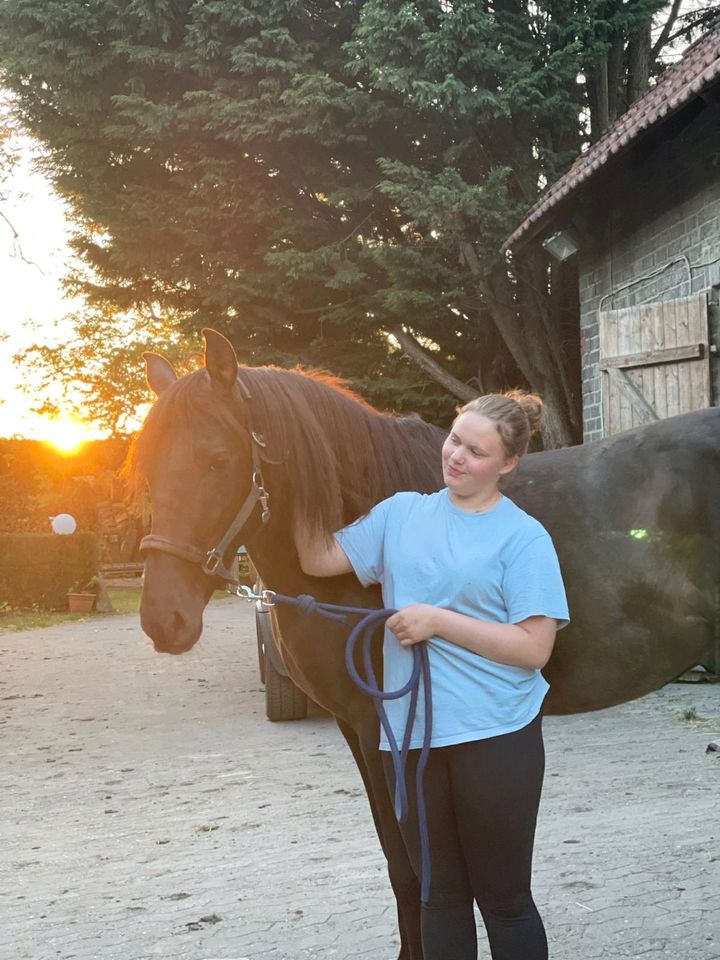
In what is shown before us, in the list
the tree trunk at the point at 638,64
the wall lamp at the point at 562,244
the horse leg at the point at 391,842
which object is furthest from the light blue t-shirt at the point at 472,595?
the tree trunk at the point at 638,64

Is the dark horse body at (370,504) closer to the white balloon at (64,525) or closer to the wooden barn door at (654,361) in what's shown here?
the wooden barn door at (654,361)

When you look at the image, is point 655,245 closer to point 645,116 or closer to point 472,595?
point 645,116

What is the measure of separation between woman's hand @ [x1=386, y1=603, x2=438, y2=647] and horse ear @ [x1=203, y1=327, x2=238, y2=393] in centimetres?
71

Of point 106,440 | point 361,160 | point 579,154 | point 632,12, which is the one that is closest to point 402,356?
point 361,160

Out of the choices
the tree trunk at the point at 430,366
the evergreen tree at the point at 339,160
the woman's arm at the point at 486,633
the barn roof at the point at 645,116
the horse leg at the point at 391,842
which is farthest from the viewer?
the tree trunk at the point at 430,366

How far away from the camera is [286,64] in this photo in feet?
38.4

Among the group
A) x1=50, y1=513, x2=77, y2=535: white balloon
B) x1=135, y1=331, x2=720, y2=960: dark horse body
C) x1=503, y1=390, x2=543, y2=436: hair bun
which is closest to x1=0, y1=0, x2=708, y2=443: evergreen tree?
x1=50, y1=513, x2=77, y2=535: white balloon

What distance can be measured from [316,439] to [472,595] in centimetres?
62

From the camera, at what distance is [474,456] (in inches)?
80.0

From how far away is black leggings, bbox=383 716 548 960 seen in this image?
1.97 metres

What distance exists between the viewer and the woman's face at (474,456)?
2.03 meters

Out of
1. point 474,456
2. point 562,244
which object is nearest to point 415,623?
point 474,456

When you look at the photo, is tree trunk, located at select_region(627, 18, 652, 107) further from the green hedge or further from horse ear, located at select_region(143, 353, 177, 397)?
horse ear, located at select_region(143, 353, 177, 397)

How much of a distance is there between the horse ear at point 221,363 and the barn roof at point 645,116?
595 cm
